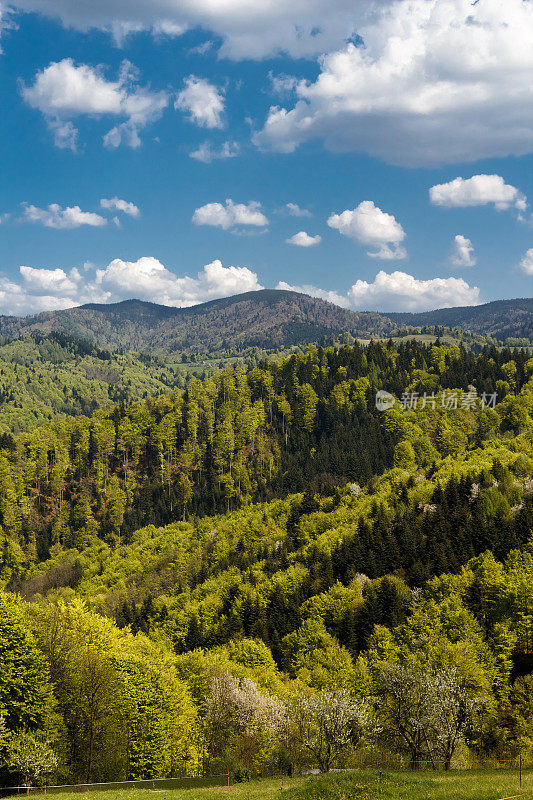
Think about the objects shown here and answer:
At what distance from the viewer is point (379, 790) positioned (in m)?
35.0

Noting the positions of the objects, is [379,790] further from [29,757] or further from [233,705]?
[233,705]

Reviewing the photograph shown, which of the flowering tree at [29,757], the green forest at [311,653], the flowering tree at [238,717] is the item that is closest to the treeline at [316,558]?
the green forest at [311,653]

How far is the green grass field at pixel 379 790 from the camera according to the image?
33.2m

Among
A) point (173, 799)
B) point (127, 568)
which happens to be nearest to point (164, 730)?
point (173, 799)

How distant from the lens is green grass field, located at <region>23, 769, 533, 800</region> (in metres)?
33.2

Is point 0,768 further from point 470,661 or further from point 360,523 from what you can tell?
point 360,523

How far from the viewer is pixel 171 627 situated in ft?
399

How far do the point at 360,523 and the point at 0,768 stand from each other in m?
94.7

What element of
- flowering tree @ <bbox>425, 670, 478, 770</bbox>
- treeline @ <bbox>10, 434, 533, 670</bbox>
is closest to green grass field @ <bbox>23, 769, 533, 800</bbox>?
flowering tree @ <bbox>425, 670, 478, 770</bbox>

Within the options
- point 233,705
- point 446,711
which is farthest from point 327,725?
point 233,705

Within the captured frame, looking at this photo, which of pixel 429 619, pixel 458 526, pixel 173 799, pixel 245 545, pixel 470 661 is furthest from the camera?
pixel 245 545

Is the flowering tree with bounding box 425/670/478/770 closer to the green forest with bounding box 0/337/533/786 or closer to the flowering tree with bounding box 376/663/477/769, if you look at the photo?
the flowering tree with bounding box 376/663/477/769

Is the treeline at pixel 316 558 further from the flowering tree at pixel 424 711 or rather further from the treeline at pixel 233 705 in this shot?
the flowering tree at pixel 424 711

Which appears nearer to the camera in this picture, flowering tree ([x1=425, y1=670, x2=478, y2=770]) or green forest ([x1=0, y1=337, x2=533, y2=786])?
flowering tree ([x1=425, y1=670, x2=478, y2=770])
